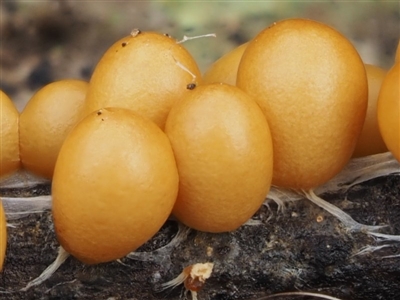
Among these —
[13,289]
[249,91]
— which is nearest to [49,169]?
[13,289]

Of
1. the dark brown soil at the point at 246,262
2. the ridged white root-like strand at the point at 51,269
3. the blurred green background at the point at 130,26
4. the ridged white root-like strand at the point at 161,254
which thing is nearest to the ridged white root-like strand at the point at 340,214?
the dark brown soil at the point at 246,262

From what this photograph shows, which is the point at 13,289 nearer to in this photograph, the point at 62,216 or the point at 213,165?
the point at 62,216

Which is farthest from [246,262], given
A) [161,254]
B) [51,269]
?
[51,269]

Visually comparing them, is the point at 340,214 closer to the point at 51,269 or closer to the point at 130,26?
the point at 51,269

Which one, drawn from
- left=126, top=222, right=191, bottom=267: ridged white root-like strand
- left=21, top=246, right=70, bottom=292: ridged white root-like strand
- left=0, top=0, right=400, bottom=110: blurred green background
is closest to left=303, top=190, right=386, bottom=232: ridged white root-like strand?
left=126, top=222, right=191, bottom=267: ridged white root-like strand

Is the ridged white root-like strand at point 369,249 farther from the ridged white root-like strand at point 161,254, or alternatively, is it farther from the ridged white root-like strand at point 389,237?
the ridged white root-like strand at point 161,254

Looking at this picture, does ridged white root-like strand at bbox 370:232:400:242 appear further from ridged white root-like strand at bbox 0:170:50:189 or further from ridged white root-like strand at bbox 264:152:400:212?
ridged white root-like strand at bbox 0:170:50:189
